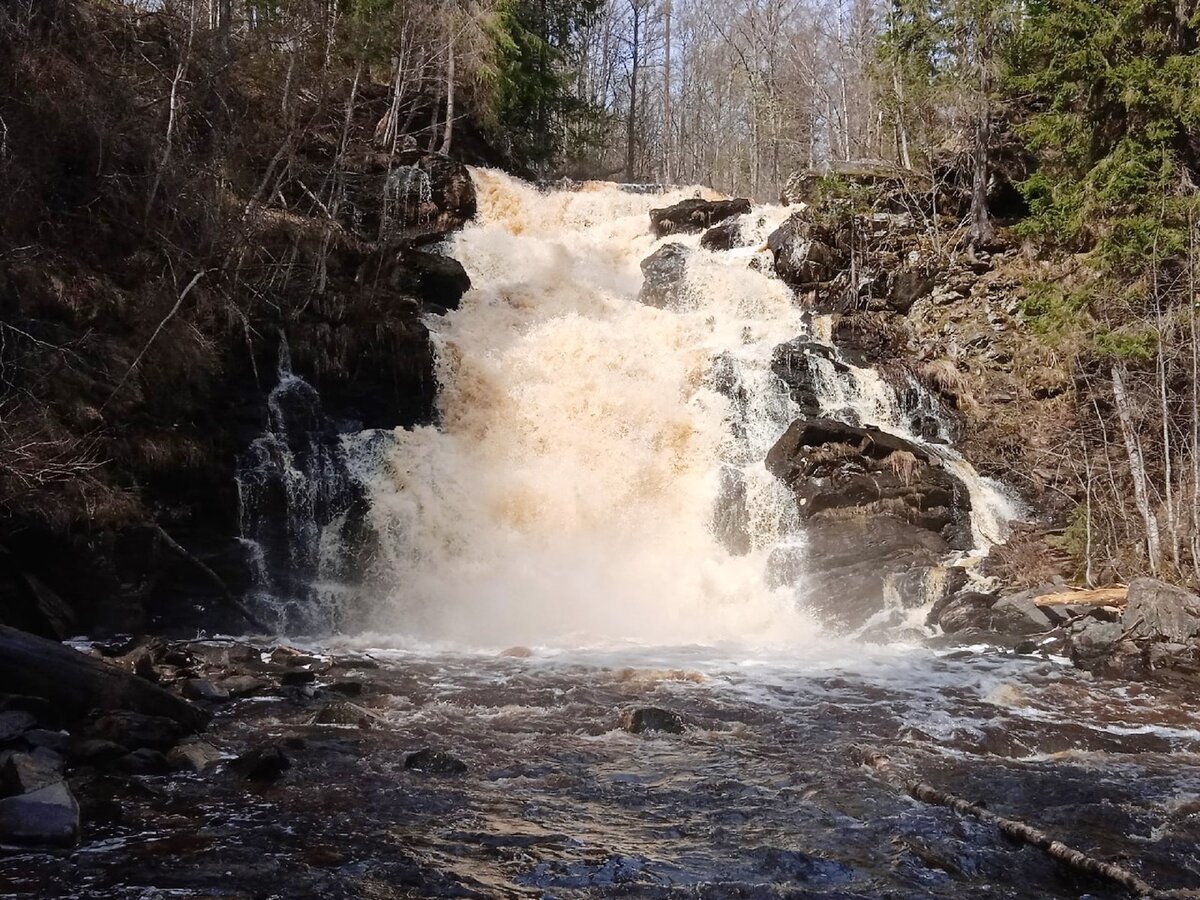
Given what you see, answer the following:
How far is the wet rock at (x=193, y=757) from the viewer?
22.1ft

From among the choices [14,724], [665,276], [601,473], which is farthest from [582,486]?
[14,724]

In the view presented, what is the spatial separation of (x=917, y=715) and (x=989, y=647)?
12.7 ft

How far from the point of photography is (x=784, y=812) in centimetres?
630

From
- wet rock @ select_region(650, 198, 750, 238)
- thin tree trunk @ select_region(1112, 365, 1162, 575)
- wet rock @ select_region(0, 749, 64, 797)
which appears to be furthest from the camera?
wet rock @ select_region(650, 198, 750, 238)

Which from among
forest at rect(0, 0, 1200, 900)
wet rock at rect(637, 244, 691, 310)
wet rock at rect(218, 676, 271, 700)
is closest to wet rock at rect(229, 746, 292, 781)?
forest at rect(0, 0, 1200, 900)

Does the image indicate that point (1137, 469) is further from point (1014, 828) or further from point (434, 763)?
point (434, 763)

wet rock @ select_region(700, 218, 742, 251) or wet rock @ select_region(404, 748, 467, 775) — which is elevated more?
wet rock @ select_region(700, 218, 742, 251)

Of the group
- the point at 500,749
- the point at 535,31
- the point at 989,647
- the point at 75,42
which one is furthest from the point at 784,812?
the point at 535,31

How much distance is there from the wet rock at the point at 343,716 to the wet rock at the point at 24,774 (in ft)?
7.86

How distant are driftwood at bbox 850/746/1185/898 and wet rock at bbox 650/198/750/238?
19234 mm

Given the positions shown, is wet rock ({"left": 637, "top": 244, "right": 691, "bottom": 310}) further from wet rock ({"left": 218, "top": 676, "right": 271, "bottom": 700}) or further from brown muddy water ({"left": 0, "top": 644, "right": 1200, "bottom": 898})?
wet rock ({"left": 218, "top": 676, "right": 271, "bottom": 700})

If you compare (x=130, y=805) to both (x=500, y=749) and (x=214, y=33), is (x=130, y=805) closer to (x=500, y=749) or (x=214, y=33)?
(x=500, y=749)

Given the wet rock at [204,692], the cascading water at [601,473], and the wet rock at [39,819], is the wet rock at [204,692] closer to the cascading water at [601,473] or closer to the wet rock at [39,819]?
the wet rock at [39,819]

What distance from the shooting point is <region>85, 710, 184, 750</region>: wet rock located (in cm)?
691
